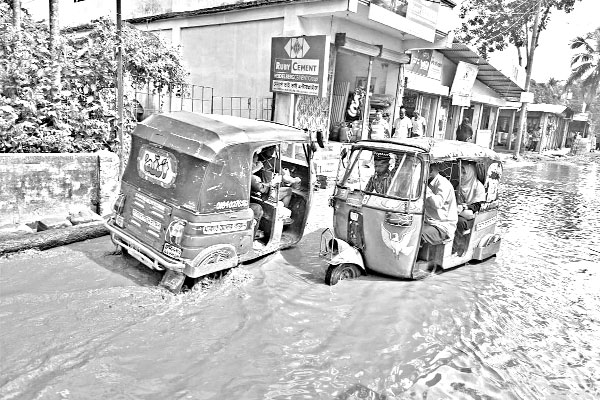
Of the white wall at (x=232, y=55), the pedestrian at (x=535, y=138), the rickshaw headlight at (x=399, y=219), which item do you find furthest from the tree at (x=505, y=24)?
the rickshaw headlight at (x=399, y=219)

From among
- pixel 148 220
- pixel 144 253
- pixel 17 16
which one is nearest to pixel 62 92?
pixel 17 16

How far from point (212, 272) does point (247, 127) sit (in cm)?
175

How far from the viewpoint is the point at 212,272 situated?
17.3ft

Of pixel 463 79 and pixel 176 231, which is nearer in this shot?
pixel 176 231

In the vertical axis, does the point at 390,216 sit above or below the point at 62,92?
below

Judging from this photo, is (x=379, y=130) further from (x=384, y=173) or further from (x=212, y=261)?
(x=212, y=261)

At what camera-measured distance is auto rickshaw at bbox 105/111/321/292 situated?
197 inches

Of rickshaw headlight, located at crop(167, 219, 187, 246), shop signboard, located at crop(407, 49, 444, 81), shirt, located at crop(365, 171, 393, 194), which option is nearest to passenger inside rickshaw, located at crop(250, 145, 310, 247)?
shirt, located at crop(365, 171, 393, 194)

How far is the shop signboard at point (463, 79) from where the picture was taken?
21.3m

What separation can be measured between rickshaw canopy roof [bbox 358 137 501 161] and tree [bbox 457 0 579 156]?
20.3 m

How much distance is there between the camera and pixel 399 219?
5605 millimetres

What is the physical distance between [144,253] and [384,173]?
311 centimetres

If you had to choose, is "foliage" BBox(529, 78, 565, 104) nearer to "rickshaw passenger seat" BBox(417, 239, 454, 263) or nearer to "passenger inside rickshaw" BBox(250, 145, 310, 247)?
"rickshaw passenger seat" BBox(417, 239, 454, 263)

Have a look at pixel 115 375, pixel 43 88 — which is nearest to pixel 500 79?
pixel 43 88
